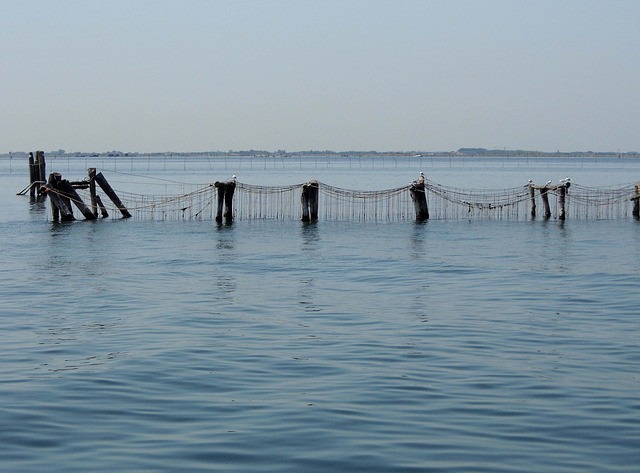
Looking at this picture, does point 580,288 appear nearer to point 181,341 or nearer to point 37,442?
point 181,341

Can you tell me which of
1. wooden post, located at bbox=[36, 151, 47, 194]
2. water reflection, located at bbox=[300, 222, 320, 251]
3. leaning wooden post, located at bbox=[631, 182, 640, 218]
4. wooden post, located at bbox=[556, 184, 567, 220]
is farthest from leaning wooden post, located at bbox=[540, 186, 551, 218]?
wooden post, located at bbox=[36, 151, 47, 194]

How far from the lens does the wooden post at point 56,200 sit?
4434cm

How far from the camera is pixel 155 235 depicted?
39.5 m

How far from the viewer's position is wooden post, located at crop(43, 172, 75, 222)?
44.3 m

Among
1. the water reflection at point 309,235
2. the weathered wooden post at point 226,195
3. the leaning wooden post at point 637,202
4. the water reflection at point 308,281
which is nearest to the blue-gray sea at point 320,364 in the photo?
the water reflection at point 308,281

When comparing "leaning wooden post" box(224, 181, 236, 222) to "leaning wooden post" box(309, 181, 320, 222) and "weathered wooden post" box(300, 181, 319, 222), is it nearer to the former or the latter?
"weathered wooden post" box(300, 181, 319, 222)

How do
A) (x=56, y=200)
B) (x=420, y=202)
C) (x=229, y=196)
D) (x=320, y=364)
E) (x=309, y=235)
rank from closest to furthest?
1. (x=320, y=364)
2. (x=309, y=235)
3. (x=229, y=196)
4. (x=56, y=200)
5. (x=420, y=202)

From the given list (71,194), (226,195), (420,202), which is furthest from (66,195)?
(420,202)

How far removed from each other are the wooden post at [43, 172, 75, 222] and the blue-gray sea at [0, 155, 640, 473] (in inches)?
570

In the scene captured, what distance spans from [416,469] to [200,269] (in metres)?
18.4

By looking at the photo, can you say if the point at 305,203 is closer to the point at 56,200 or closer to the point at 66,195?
the point at 66,195

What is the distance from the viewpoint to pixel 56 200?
44812mm

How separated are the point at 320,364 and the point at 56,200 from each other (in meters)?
32.8

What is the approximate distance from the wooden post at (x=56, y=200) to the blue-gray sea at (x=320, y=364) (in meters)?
14.5
